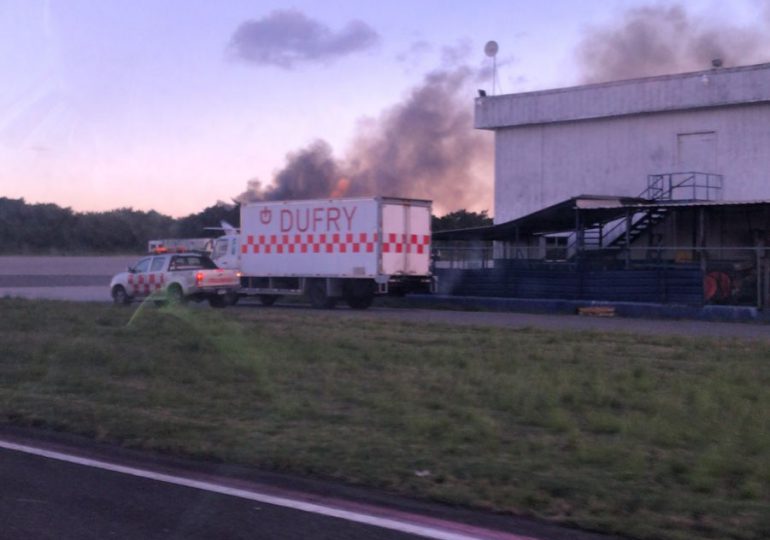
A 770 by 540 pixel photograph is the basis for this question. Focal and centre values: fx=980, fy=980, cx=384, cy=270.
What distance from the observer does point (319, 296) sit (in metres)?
29.4

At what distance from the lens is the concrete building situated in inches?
1328

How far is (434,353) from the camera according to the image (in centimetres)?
1478

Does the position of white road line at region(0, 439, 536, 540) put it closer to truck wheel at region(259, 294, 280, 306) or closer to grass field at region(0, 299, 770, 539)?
grass field at region(0, 299, 770, 539)

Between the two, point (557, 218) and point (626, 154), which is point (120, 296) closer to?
point (557, 218)

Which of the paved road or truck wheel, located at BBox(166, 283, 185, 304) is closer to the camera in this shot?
the paved road

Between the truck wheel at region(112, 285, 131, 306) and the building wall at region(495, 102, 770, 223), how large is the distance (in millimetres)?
17394

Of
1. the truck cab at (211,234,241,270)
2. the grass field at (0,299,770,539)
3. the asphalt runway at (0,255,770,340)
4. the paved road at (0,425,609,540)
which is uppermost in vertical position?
the truck cab at (211,234,241,270)

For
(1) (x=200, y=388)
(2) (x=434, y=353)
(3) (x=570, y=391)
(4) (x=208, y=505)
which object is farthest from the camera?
(2) (x=434, y=353)

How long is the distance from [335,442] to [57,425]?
310cm

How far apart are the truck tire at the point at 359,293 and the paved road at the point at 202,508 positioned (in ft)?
65.5

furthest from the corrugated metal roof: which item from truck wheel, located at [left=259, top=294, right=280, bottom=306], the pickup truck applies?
the pickup truck

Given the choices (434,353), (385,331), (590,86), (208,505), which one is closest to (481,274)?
(590,86)

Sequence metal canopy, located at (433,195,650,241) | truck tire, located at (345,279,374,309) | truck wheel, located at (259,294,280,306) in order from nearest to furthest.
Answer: truck tire, located at (345,279,374,309) < truck wheel, located at (259,294,280,306) < metal canopy, located at (433,195,650,241)

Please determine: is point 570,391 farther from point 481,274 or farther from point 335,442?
point 481,274
